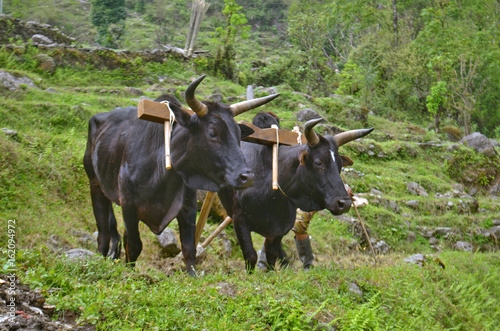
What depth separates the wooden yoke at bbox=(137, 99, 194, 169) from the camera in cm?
530

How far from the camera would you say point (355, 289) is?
245 inches

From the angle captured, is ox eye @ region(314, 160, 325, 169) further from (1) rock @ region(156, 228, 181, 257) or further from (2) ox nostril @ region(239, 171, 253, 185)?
(1) rock @ region(156, 228, 181, 257)

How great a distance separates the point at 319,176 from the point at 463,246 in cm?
804

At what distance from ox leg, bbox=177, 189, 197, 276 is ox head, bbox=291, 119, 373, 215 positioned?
4.76 ft

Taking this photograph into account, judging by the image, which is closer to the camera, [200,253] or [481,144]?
[200,253]

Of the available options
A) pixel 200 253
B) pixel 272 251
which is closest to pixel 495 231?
pixel 272 251

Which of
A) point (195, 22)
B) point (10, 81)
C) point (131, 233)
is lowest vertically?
point (195, 22)

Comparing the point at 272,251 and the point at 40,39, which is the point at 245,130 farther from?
the point at 40,39

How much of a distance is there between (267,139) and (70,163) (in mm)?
4114

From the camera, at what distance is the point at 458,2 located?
1188 inches

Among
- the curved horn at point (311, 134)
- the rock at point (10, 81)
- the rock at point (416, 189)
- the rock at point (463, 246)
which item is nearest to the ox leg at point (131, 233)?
the curved horn at point (311, 134)

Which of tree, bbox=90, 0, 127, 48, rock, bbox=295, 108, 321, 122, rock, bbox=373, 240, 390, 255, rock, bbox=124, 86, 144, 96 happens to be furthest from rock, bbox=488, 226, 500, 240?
tree, bbox=90, 0, 127, 48

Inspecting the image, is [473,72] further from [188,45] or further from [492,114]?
[188,45]

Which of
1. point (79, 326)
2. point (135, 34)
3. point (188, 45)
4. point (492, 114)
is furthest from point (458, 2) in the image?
point (79, 326)
